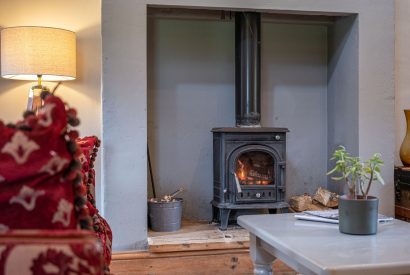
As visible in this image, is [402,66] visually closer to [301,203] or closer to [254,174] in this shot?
[301,203]

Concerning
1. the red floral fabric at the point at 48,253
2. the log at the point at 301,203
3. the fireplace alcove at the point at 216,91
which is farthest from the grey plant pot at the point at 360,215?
the log at the point at 301,203

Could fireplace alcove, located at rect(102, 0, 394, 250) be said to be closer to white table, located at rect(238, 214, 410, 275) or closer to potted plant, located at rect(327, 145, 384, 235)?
white table, located at rect(238, 214, 410, 275)

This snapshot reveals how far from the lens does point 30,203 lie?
0.68 metres

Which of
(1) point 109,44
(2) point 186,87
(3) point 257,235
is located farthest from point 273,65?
(3) point 257,235

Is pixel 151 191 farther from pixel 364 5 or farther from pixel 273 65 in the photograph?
pixel 364 5

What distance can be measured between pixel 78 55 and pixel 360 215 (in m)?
2.28

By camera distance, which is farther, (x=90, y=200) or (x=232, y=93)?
(x=232, y=93)

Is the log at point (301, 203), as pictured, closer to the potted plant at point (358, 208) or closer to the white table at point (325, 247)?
the white table at point (325, 247)

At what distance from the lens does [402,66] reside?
11.8ft

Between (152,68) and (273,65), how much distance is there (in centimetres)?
101

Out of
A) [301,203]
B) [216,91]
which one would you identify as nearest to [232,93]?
[216,91]

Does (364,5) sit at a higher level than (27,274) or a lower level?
higher

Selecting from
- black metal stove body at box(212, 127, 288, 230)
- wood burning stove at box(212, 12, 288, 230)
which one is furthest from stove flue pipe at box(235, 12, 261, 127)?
black metal stove body at box(212, 127, 288, 230)

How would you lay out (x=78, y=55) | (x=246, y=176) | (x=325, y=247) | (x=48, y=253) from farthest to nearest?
(x=246, y=176) → (x=78, y=55) → (x=325, y=247) → (x=48, y=253)
